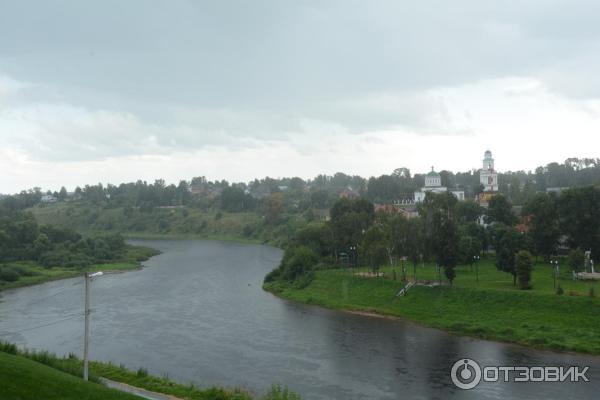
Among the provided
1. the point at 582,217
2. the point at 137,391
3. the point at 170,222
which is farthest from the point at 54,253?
the point at 582,217

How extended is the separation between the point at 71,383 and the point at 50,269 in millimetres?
52209

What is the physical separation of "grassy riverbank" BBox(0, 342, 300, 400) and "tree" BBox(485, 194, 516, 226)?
42765 mm

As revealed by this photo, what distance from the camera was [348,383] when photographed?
974 inches

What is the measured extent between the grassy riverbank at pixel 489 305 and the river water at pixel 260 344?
4.33 feet

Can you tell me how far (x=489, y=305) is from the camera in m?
35.3

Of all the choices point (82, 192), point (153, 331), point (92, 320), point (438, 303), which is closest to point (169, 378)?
point (153, 331)

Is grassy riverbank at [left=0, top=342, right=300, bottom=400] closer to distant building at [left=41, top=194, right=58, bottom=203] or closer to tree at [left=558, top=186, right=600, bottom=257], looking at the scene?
tree at [left=558, top=186, right=600, bottom=257]

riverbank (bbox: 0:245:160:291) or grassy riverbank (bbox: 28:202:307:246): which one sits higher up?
grassy riverbank (bbox: 28:202:307:246)

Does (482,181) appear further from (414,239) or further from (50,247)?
(50,247)

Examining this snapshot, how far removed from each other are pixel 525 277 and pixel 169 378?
23.8 meters

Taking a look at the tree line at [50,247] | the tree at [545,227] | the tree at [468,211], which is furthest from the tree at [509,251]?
the tree line at [50,247]

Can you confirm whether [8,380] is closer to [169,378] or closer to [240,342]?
[169,378]

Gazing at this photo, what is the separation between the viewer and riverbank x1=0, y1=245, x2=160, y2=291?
5594cm

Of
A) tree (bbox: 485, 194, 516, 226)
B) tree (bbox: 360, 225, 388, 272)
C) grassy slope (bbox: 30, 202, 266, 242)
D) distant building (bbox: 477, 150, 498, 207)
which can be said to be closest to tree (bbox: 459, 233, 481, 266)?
tree (bbox: 360, 225, 388, 272)
